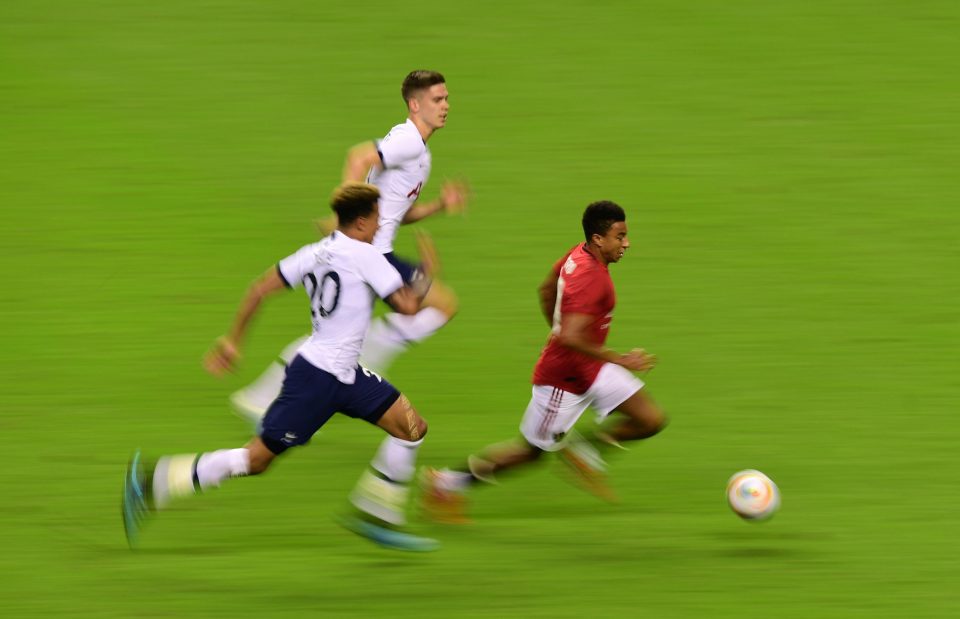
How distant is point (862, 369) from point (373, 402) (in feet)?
16.8

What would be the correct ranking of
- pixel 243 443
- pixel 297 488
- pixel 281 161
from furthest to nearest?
pixel 281 161, pixel 243 443, pixel 297 488

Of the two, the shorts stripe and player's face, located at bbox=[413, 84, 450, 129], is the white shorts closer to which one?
the shorts stripe

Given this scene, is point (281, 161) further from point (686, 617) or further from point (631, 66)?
point (686, 617)

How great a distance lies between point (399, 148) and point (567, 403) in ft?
7.26

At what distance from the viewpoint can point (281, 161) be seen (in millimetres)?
15828

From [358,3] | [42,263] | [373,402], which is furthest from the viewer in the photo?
[358,3]

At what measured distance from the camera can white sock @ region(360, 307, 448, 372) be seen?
34.3 feet

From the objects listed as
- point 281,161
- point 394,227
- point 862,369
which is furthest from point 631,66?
point 394,227

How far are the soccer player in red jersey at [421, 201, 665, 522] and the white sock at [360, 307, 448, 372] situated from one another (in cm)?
122

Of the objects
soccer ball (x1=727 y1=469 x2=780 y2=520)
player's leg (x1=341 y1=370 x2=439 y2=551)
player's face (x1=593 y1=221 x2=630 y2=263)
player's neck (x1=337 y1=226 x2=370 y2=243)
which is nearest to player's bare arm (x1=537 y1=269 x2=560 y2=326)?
player's face (x1=593 y1=221 x2=630 y2=263)

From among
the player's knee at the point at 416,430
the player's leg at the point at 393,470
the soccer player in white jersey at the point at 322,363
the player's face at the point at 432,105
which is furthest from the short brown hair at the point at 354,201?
the player's face at the point at 432,105

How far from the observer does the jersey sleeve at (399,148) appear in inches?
404

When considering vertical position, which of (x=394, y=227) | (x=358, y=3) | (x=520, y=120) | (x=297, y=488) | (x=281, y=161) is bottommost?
(x=297, y=488)

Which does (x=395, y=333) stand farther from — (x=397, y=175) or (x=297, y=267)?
(x=297, y=267)
